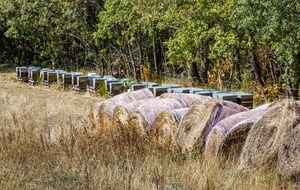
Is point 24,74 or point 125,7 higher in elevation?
point 125,7

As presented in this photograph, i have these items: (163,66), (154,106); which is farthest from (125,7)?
(154,106)

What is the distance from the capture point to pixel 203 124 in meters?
7.66

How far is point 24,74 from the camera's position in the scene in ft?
76.9

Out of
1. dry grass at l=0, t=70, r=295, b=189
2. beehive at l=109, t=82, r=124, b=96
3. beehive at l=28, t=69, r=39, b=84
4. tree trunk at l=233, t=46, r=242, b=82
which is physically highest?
tree trunk at l=233, t=46, r=242, b=82

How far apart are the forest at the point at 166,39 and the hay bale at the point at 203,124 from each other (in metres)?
3.72

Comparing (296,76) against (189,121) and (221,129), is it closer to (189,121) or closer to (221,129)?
(189,121)

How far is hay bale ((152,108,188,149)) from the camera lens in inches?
322

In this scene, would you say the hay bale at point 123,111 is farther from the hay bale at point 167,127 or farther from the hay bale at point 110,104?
the hay bale at point 167,127

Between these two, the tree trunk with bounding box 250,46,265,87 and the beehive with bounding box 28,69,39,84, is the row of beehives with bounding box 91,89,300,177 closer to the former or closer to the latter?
the tree trunk with bounding box 250,46,265,87

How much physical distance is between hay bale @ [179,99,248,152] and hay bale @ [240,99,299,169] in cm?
104

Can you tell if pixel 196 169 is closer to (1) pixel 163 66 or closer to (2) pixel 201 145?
(2) pixel 201 145

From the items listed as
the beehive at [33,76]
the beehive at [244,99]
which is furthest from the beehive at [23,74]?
the beehive at [244,99]

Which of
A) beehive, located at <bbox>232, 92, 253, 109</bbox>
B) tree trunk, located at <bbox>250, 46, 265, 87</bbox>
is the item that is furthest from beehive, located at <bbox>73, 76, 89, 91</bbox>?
beehive, located at <bbox>232, 92, 253, 109</bbox>

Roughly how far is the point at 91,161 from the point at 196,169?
1.46 metres
